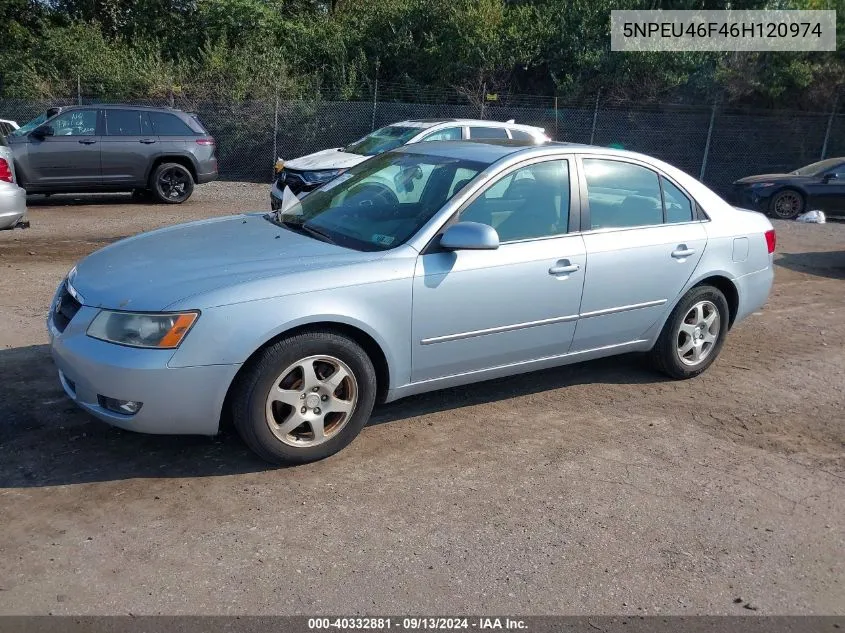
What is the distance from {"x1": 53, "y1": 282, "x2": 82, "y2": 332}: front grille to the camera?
14.1 feet

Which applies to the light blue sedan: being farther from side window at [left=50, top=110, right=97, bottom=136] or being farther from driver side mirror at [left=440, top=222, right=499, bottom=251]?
side window at [left=50, top=110, right=97, bottom=136]

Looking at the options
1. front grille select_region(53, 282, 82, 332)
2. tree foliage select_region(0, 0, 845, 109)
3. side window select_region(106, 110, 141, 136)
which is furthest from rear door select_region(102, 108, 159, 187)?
front grille select_region(53, 282, 82, 332)

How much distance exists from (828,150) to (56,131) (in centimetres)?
1808

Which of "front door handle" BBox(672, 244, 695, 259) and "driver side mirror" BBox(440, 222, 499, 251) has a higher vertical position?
"driver side mirror" BBox(440, 222, 499, 251)

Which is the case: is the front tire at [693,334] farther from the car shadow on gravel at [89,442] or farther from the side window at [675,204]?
the car shadow on gravel at [89,442]

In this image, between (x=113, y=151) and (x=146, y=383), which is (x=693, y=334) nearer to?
(x=146, y=383)

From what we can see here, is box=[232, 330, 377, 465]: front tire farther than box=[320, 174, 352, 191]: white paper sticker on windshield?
No

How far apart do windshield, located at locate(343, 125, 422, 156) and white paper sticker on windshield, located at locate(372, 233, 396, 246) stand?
28.2 ft

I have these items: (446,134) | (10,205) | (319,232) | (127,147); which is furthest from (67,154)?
(319,232)

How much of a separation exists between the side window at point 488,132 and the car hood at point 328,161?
1.96m

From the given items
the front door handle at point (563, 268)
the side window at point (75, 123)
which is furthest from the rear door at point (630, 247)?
the side window at point (75, 123)

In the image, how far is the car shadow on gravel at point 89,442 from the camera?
4184 mm

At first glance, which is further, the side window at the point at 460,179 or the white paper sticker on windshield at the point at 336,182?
the white paper sticker on windshield at the point at 336,182

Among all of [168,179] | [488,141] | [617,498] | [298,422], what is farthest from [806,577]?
[168,179]
